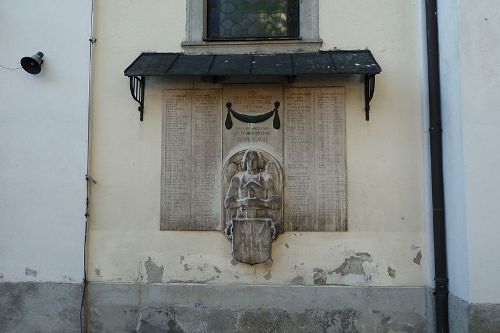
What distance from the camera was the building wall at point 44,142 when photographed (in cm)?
604

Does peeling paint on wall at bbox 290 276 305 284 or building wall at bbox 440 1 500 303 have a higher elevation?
building wall at bbox 440 1 500 303

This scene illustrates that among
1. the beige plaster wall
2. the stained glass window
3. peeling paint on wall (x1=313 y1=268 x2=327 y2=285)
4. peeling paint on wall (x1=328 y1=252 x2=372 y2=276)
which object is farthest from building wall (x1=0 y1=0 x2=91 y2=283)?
peeling paint on wall (x1=328 y1=252 x2=372 y2=276)

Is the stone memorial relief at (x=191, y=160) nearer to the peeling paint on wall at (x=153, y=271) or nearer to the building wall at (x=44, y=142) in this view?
the peeling paint on wall at (x=153, y=271)

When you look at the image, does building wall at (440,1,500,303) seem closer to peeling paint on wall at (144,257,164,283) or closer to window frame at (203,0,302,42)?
window frame at (203,0,302,42)

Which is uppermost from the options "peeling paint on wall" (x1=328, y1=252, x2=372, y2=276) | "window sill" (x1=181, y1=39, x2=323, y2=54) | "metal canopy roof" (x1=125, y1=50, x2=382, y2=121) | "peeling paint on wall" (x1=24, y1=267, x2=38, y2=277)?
"window sill" (x1=181, y1=39, x2=323, y2=54)

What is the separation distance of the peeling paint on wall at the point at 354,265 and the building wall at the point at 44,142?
3239mm

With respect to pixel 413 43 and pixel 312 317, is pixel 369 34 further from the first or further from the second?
pixel 312 317

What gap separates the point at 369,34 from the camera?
19.8 feet

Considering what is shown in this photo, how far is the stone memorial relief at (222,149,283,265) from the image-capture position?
18.9 ft

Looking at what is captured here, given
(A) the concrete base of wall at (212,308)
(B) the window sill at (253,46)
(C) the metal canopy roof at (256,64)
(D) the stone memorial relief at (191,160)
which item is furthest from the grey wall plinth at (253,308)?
(B) the window sill at (253,46)

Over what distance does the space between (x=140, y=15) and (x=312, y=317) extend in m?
4.41

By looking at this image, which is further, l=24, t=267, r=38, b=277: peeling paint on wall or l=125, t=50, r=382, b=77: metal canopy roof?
l=24, t=267, r=38, b=277: peeling paint on wall

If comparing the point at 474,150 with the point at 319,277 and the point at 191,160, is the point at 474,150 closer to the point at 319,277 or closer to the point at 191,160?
the point at 319,277

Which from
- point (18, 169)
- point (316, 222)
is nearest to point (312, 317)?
point (316, 222)
